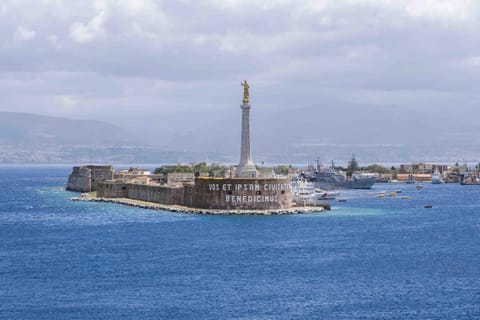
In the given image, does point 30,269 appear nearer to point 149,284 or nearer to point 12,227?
point 149,284

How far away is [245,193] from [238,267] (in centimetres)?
3466

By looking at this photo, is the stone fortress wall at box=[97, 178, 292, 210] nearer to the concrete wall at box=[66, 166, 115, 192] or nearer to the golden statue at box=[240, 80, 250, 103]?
the golden statue at box=[240, 80, 250, 103]

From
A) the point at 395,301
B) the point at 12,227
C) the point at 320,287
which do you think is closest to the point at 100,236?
the point at 12,227

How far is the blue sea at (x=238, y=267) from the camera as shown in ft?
149

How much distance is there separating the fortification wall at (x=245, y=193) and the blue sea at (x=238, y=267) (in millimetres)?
3192

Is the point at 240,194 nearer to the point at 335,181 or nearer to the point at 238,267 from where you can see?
the point at 238,267

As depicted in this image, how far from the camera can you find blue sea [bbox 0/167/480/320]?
45.5 metres

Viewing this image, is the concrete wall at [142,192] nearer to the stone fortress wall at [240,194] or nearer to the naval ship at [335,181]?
the stone fortress wall at [240,194]

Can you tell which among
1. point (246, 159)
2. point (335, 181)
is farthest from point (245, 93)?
point (335, 181)

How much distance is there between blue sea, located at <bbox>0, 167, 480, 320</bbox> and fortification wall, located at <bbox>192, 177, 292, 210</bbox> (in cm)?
319

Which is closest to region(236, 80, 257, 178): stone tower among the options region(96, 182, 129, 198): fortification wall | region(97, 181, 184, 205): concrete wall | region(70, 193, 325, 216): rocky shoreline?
region(70, 193, 325, 216): rocky shoreline

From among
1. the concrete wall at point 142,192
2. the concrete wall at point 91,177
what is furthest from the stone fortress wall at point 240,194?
the concrete wall at point 91,177

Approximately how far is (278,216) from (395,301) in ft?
146

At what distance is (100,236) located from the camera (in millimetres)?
75188
